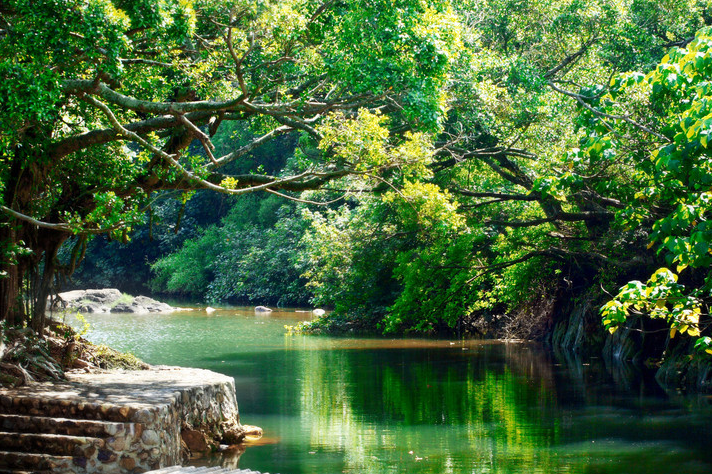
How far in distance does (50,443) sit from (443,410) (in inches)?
244

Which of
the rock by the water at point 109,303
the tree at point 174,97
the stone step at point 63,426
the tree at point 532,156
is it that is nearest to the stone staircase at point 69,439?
the stone step at point 63,426

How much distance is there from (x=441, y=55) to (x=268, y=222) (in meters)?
29.5

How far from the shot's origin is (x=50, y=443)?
8047 mm

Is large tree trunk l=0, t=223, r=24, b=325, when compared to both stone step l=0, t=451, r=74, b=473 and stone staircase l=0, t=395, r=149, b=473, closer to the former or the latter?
stone staircase l=0, t=395, r=149, b=473

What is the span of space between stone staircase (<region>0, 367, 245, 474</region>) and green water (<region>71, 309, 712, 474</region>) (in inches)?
33.2

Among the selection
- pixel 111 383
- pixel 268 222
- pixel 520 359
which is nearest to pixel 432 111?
pixel 111 383

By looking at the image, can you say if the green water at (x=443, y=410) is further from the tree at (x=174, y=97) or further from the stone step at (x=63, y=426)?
the tree at (x=174, y=97)

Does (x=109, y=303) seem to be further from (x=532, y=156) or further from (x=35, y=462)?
(x=35, y=462)

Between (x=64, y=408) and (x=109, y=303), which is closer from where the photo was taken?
(x=64, y=408)

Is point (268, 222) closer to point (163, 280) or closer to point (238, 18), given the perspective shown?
point (163, 280)

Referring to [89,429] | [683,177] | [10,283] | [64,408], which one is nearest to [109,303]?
[10,283]

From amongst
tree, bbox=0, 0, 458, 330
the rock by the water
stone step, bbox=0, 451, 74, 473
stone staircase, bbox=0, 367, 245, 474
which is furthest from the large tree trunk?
the rock by the water

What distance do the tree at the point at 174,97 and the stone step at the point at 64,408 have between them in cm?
188

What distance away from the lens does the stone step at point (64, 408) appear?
8195 mm
